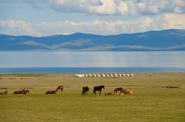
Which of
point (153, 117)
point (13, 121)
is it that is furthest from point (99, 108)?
point (13, 121)

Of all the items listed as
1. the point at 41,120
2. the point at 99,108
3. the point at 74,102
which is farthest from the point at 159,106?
the point at 41,120

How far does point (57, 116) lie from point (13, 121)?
2.88 metres

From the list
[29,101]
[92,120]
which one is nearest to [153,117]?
[92,120]

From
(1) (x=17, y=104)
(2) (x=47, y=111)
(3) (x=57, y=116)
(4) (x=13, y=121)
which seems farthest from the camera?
(1) (x=17, y=104)

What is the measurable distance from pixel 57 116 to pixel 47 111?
2.51 m

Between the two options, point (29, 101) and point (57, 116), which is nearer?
point (57, 116)

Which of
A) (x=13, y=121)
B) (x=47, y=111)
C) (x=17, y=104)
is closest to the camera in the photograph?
(x=13, y=121)

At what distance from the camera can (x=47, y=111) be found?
97.8ft

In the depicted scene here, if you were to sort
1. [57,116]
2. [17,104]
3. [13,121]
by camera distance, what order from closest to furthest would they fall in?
[13,121] < [57,116] < [17,104]

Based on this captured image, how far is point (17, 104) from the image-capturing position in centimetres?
3416

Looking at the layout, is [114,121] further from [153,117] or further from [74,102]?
[74,102]

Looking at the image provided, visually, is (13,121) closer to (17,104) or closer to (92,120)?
(92,120)

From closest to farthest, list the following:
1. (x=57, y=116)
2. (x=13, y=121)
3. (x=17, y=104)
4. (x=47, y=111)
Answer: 1. (x=13, y=121)
2. (x=57, y=116)
3. (x=47, y=111)
4. (x=17, y=104)

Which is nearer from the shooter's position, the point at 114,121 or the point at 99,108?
the point at 114,121
